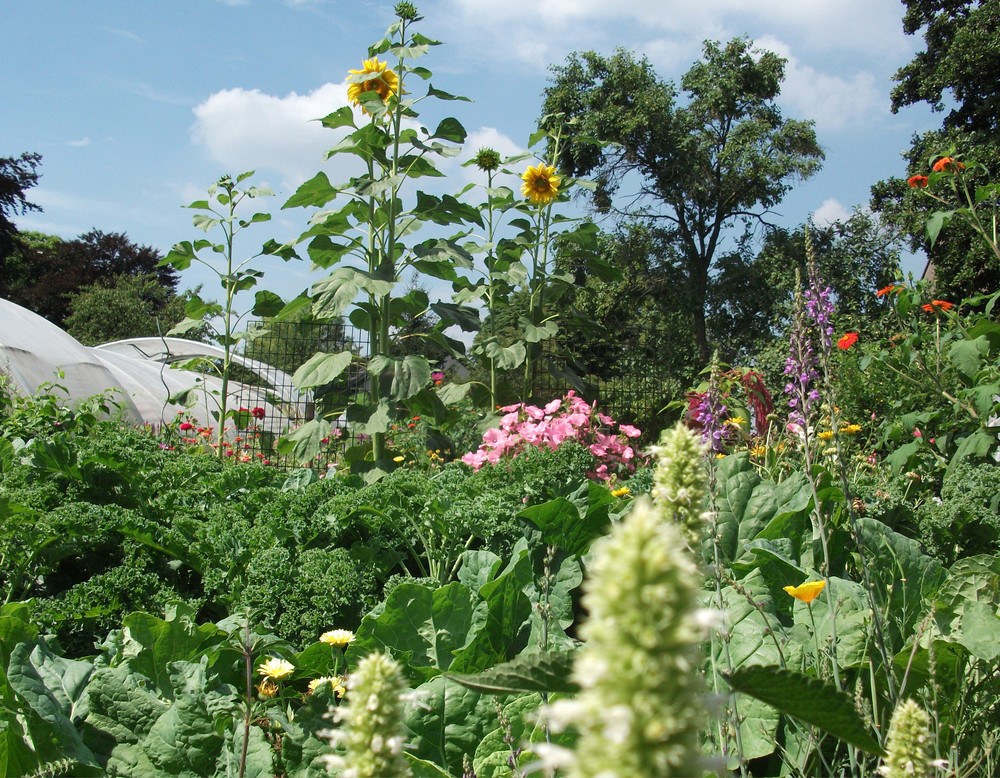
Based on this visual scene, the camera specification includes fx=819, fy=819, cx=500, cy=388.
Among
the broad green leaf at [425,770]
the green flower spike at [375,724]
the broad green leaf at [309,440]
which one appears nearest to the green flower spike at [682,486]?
the green flower spike at [375,724]

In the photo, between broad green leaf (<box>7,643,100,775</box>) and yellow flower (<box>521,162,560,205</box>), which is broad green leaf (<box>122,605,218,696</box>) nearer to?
broad green leaf (<box>7,643,100,775</box>)

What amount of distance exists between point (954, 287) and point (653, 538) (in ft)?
60.0

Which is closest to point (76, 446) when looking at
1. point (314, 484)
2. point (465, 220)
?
point (314, 484)

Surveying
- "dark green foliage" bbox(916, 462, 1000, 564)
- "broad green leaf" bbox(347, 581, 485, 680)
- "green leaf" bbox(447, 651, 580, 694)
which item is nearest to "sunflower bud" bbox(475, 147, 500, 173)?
"dark green foliage" bbox(916, 462, 1000, 564)

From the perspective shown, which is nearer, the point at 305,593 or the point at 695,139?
the point at 305,593

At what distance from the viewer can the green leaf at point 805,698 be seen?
2.07 feet

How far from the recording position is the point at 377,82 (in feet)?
17.4

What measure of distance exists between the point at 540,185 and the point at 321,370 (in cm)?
263

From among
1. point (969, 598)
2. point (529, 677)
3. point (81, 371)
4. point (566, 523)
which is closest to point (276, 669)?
point (566, 523)

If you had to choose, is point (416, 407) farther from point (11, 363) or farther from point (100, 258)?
point (100, 258)

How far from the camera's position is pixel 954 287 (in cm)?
1622

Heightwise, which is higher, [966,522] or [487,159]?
[487,159]

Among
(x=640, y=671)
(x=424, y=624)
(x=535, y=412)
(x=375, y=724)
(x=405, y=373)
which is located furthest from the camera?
(x=405, y=373)

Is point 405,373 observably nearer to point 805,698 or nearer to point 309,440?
point 309,440
